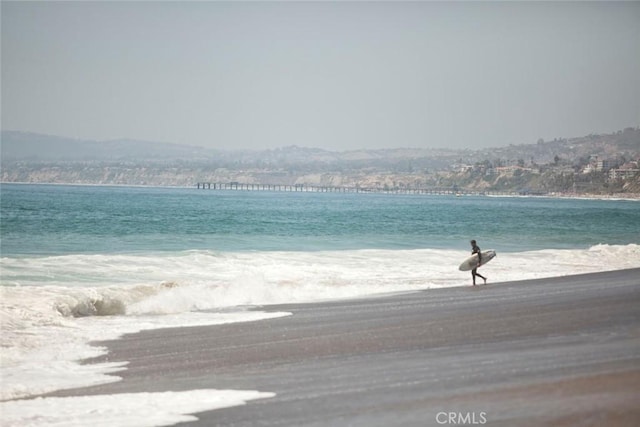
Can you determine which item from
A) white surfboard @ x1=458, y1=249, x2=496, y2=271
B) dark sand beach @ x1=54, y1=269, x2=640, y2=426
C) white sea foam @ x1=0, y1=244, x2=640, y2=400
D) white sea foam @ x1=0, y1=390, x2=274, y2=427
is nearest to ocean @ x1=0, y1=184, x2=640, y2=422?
white sea foam @ x1=0, y1=244, x2=640, y2=400

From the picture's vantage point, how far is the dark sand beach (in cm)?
925

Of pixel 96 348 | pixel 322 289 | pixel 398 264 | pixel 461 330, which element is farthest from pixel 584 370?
pixel 398 264

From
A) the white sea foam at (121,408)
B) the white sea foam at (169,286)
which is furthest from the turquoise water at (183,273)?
the white sea foam at (121,408)

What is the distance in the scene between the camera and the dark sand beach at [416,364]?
9.25 m

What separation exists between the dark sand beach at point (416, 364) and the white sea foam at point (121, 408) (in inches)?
11.1

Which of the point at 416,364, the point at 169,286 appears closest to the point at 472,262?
the point at 169,286

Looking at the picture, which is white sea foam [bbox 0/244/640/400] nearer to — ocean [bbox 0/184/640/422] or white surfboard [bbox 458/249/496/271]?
ocean [bbox 0/184/640/422]

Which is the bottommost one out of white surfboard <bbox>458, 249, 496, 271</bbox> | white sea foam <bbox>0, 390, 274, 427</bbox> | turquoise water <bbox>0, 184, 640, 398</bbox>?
turquoise water <bbox>0, 184, 640, 398</bbox>

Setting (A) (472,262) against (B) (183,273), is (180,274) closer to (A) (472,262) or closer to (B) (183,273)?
(B) (183,273)

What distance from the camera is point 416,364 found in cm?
1175

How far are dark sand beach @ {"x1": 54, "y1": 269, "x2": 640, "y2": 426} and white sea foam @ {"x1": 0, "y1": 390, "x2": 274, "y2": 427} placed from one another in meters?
0.28

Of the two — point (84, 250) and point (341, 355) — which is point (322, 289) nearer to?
point (341, 355)

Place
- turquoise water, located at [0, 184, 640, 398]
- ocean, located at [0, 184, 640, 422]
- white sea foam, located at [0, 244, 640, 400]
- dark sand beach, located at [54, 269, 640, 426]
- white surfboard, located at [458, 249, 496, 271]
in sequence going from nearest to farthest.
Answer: dark sand beach, located at [54, 269, 640, 426] < white sea foam, located at [0, 244, 640, 400] < ocean, located at [0, 184, 640, 422] < turquoise water, located at [0, 184, 640, 398] < white surfboard, located at [458, 249, 496, 271]

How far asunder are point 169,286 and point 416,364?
1337cm
